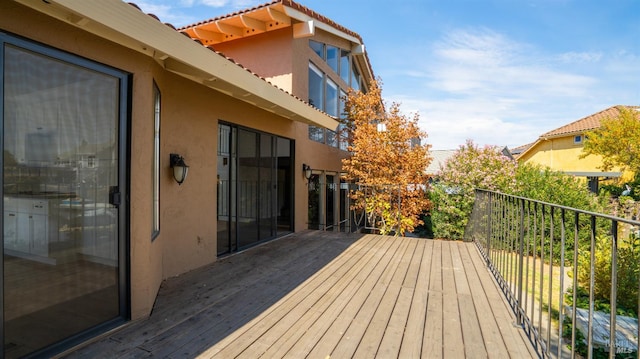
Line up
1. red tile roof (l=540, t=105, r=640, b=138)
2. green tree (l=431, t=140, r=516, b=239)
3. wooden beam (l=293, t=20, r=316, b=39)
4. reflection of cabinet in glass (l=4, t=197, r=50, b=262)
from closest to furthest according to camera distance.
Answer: reflection of cabinet in glass (l=4, t=197, r=50, b=262)
wooden beam (l=293, t=20, r=316, b=39)
green tree (l=431, t=140, r=516, b=239)
red tile roof (l=540, t=105, r=640, b=138)

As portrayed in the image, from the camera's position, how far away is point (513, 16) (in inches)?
328

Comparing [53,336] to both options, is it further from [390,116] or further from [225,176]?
[390,116]

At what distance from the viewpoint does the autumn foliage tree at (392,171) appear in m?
8.17

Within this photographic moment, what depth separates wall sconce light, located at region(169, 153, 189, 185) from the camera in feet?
12.5

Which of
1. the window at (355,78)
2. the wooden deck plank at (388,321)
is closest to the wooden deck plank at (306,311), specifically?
the wooden deck plank at (388,321)

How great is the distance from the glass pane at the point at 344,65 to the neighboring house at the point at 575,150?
13.5 metres

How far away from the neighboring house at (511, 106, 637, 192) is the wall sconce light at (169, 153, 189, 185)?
20.1m

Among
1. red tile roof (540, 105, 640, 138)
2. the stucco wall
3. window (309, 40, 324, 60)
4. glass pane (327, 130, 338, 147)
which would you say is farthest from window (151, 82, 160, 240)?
red tile roof (540, 105, 640, 138)

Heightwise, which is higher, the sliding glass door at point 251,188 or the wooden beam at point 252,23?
the wooden beam at point 252,23

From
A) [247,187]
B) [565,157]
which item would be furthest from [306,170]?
[565,157]

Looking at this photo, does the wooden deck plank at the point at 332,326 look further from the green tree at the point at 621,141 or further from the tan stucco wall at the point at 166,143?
the green tree at the point at 621,141

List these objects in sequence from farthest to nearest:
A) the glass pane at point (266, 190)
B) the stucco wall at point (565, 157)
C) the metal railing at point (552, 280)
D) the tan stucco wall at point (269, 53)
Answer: the stucco wall at point (565, 157) → the tan stucco wall at point (269, 53) → the glass pane at point (266, 190) → the metal railing at point (552, 280)

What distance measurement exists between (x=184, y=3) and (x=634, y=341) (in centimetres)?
908

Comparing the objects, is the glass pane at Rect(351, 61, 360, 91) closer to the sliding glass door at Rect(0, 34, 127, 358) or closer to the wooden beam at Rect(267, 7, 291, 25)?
the wooden beam at Rect(267, 7, 291, 25)
